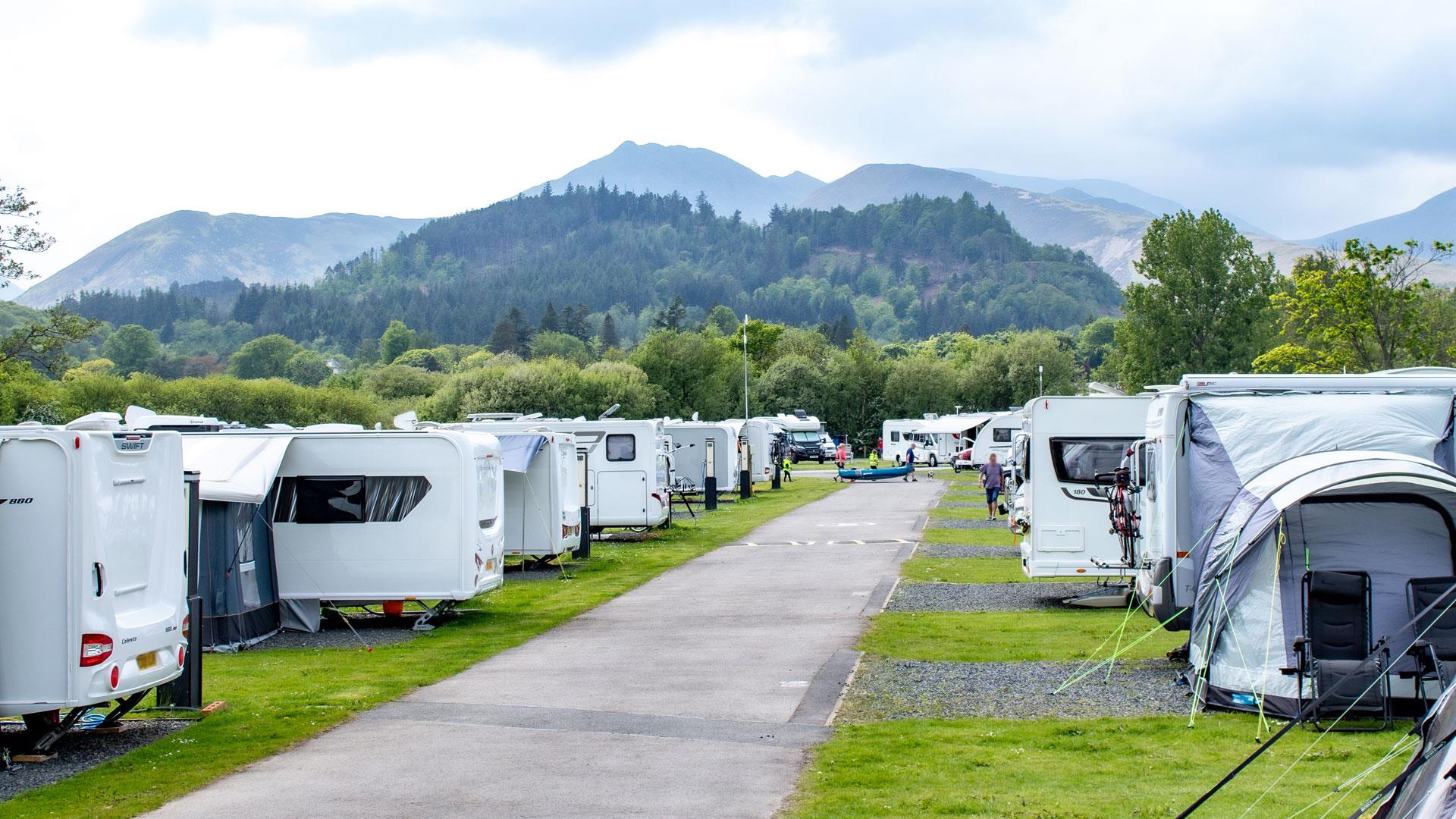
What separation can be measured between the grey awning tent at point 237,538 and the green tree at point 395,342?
6630 inches

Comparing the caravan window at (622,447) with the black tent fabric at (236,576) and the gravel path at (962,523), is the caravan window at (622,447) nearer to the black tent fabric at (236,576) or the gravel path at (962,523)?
the gravel path at (962,523)

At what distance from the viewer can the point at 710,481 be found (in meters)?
35.6

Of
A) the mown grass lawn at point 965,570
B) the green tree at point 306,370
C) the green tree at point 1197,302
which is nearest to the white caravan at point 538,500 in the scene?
the mown grass lawn at point 965,570

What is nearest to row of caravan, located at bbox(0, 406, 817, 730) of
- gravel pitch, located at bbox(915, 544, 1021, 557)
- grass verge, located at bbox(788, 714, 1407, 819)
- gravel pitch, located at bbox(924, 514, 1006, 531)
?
grass verge, located at bbox(788, 714, 1407, 819)

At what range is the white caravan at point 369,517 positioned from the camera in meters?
14.7

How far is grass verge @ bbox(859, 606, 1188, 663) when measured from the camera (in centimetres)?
1245

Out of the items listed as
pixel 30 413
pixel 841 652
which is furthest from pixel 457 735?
pixel 30 413

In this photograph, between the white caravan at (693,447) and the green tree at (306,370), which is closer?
the white caravan at (693,447)

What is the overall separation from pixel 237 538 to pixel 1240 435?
9832mm

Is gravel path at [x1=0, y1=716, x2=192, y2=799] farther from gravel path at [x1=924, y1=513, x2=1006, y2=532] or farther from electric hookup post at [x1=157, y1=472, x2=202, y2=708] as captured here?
gravel path at [x1=924, y1=513, x2=1006, y2=532]

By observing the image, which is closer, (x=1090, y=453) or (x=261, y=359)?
(x=1090, y=453)

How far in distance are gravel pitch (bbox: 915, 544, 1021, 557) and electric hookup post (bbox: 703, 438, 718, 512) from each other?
470 inches

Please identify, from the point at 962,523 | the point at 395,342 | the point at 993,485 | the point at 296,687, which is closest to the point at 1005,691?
the point at 296,687

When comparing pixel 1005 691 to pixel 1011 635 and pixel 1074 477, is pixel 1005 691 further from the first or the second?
pixel 1074 477
